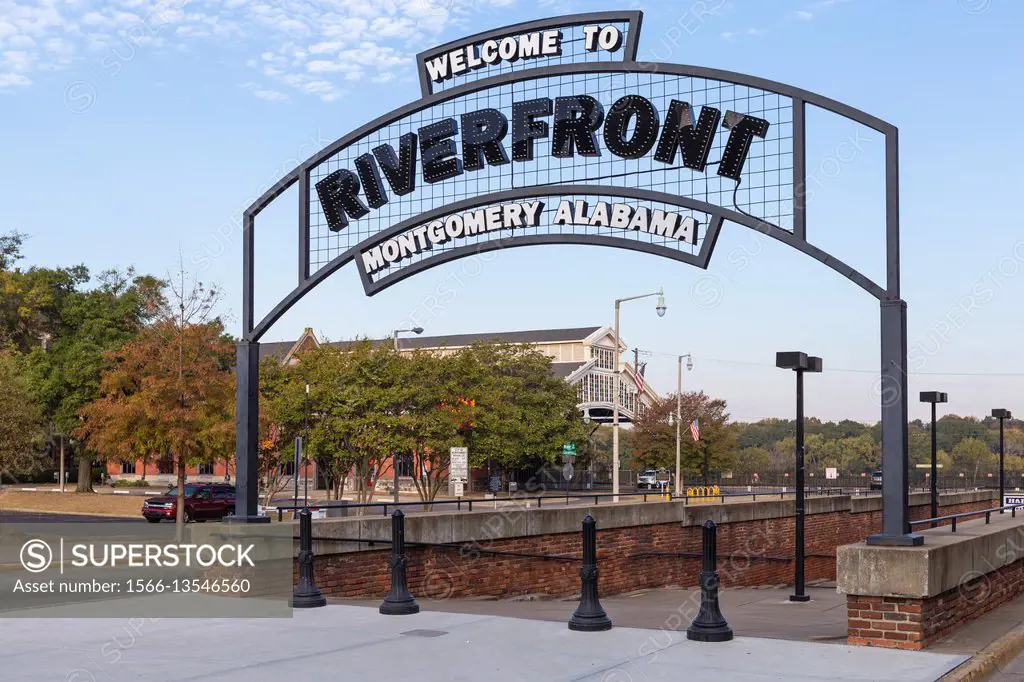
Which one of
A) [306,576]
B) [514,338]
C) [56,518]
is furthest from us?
[514,338]

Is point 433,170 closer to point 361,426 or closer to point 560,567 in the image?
point 560,567

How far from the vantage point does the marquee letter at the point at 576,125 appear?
41.7ft

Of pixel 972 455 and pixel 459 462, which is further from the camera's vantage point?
pixel 972 455

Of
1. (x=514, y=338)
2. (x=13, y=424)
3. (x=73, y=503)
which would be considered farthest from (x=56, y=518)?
(x=514, y=338)

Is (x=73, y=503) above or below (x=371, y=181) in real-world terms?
below

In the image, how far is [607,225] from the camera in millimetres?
12492

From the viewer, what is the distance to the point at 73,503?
47688 mm

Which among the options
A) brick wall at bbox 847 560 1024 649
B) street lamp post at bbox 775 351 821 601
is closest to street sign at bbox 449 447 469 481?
street lamp post at bbox 775 351 821 601

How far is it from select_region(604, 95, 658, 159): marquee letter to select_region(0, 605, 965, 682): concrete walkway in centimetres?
540

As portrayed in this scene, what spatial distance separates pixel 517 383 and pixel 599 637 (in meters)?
54.4

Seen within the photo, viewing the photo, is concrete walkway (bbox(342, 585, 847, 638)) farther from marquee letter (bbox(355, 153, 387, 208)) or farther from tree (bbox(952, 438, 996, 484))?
tree (bbox(952, 438, 996, 484))

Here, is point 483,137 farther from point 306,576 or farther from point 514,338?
point 514,338

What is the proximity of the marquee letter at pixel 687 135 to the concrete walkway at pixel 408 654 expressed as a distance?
5186 millimetres

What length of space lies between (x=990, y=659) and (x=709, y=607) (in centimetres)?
248
